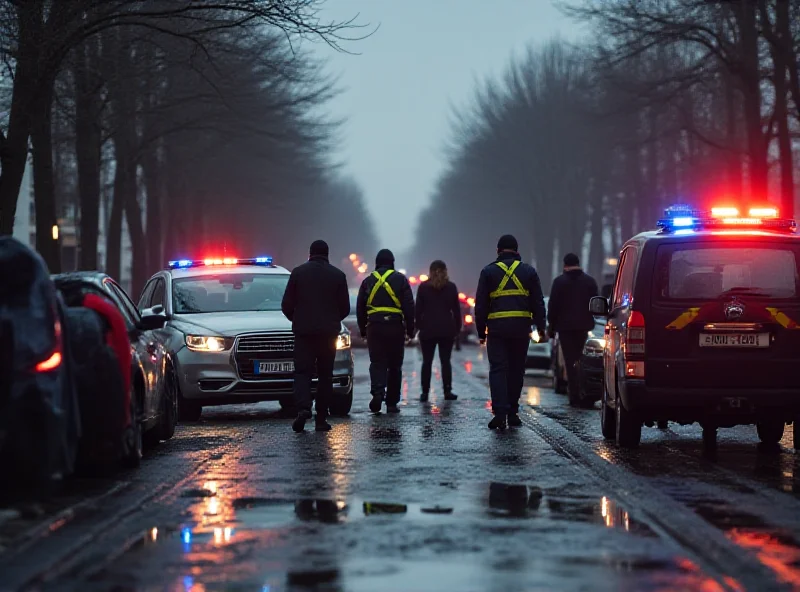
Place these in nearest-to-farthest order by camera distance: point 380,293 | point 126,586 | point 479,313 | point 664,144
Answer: point 126,586, point 479,313, point 380,293, point 664,144

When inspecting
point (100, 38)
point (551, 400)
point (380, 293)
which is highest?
point (100, 38)

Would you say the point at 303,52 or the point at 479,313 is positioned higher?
the point at 303,52

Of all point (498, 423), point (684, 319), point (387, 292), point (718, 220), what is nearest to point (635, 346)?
point (684, 319)

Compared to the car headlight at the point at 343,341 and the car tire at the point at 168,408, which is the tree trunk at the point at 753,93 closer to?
the car headlight at the point at 343,341

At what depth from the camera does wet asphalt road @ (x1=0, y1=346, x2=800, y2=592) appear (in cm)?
704

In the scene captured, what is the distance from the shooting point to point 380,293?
1852 centimetres

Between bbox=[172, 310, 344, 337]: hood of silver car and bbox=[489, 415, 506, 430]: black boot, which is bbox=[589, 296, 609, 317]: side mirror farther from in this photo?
bbox=[172, 310, 344, 337]: hood of silver car

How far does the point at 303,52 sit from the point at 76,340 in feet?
118

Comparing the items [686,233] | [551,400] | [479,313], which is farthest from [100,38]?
[686,233]

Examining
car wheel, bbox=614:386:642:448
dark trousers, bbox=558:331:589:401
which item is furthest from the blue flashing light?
dark trousers, bbox=558:331:589:401

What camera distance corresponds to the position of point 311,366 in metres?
15.8

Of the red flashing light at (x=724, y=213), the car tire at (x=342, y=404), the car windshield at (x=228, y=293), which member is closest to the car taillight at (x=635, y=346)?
the red flashing light at (x=724, y=213)

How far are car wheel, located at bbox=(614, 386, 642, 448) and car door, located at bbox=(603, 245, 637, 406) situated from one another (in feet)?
0.76

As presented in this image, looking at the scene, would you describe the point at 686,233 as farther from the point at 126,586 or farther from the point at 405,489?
the point at 126,586
